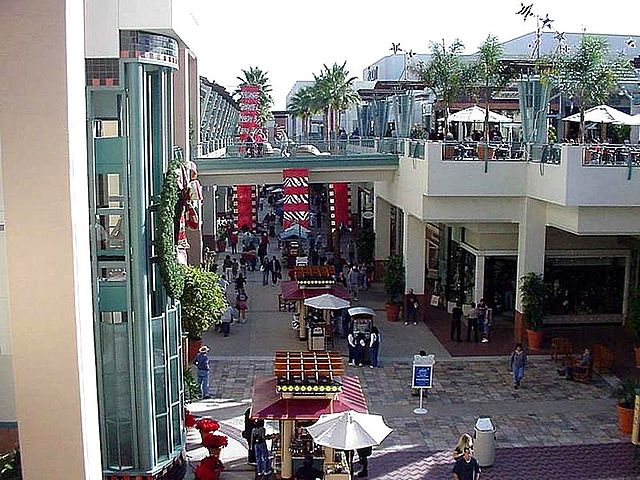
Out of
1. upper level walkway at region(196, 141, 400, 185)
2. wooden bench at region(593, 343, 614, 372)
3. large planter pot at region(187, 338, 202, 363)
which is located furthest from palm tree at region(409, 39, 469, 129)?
large planter pot at region(187, 338, 202, 363)

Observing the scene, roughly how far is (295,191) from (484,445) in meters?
14.6

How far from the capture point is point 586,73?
23609mm

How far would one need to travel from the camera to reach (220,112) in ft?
202

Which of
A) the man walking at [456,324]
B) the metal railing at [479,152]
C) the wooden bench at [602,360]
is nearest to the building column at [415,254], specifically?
the man walking at [456,324]

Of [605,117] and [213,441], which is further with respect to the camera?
[605,117]

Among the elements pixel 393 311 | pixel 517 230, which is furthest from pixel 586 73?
pixel 393 311

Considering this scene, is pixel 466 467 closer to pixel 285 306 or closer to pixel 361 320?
pixel 361 320

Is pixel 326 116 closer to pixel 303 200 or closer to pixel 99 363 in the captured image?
pixel 303 200

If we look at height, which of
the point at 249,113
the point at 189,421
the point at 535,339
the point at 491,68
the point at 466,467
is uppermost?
the point at 249,113

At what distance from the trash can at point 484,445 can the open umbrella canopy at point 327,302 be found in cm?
791

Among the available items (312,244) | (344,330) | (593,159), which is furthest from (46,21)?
(312,244)

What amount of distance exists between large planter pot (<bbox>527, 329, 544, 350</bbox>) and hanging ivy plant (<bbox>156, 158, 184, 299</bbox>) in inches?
512

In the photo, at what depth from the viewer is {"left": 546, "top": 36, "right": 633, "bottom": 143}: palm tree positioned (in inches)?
927

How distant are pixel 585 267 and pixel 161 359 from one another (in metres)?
17.6
